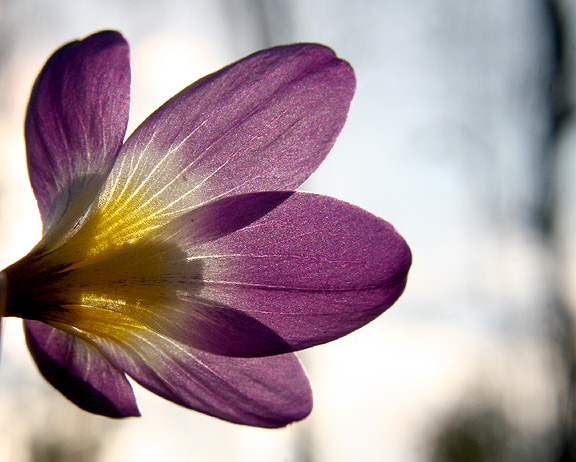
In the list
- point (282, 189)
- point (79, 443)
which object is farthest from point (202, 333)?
point (79, 443)

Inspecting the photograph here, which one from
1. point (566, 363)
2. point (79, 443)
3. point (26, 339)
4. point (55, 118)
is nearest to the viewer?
point (55, 118)

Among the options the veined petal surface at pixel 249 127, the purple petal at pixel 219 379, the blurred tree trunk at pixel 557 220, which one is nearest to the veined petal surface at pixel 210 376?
the purple petal at pixel 219 379

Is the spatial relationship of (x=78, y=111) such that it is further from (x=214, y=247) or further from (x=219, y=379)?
(x=219, y=379)

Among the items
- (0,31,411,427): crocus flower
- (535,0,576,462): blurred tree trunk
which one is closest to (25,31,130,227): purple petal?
(0,31,411,427): crocus flower

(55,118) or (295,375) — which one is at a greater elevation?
(55,118)

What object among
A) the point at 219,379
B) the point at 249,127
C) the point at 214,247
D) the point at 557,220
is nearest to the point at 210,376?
the point at 219,379

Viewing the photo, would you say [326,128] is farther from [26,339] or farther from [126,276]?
[26,339]
